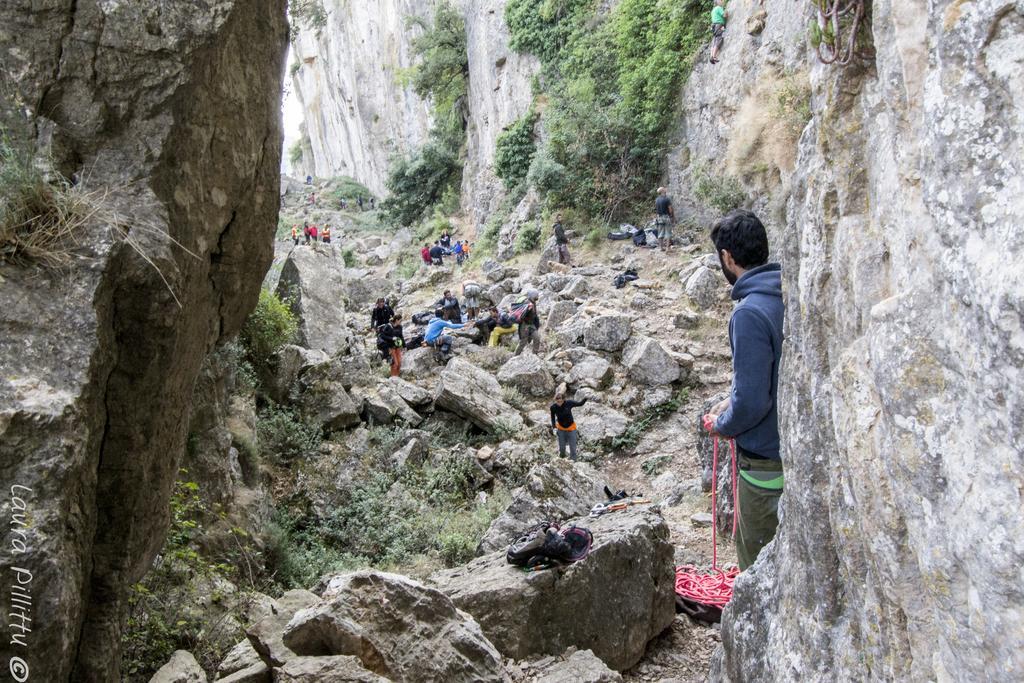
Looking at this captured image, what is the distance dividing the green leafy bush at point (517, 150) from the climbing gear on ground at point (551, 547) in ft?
69.7

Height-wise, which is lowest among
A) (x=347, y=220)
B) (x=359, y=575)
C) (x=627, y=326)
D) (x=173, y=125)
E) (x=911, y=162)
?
(x=359, y=575)

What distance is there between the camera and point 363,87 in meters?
44.2

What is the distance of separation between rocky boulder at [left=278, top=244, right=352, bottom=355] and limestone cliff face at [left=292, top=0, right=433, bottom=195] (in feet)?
71.3

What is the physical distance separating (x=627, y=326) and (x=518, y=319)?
245cm

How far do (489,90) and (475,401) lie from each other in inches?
822

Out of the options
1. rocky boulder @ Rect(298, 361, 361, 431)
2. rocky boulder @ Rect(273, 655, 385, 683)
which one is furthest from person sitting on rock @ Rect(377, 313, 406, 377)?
rocky boulder @ Rect(273, 655, 385, 683)

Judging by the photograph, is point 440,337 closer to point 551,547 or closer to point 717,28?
point 551,547

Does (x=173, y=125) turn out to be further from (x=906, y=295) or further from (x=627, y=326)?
(x=627, y=326)

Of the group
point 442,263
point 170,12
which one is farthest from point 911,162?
point 442,263

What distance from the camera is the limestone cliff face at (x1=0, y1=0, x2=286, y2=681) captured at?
2.85 m

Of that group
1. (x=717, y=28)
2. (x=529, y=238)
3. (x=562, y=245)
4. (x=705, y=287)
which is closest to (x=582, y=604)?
(x=705, y=287)

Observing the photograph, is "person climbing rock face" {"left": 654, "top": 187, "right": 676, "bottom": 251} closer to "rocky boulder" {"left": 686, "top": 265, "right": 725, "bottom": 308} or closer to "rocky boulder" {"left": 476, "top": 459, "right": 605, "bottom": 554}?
"rocky boulder" {"left": 686, "top": 265, "right": 725, "bottom": 308}

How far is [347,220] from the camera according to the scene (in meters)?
41.6

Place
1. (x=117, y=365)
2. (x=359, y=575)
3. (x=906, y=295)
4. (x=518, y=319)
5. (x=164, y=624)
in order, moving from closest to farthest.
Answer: (x=906, y=295)
(x=117, y=365)
(x=359, y=575)
(x=164, y=624)
(x=518, y=319)
